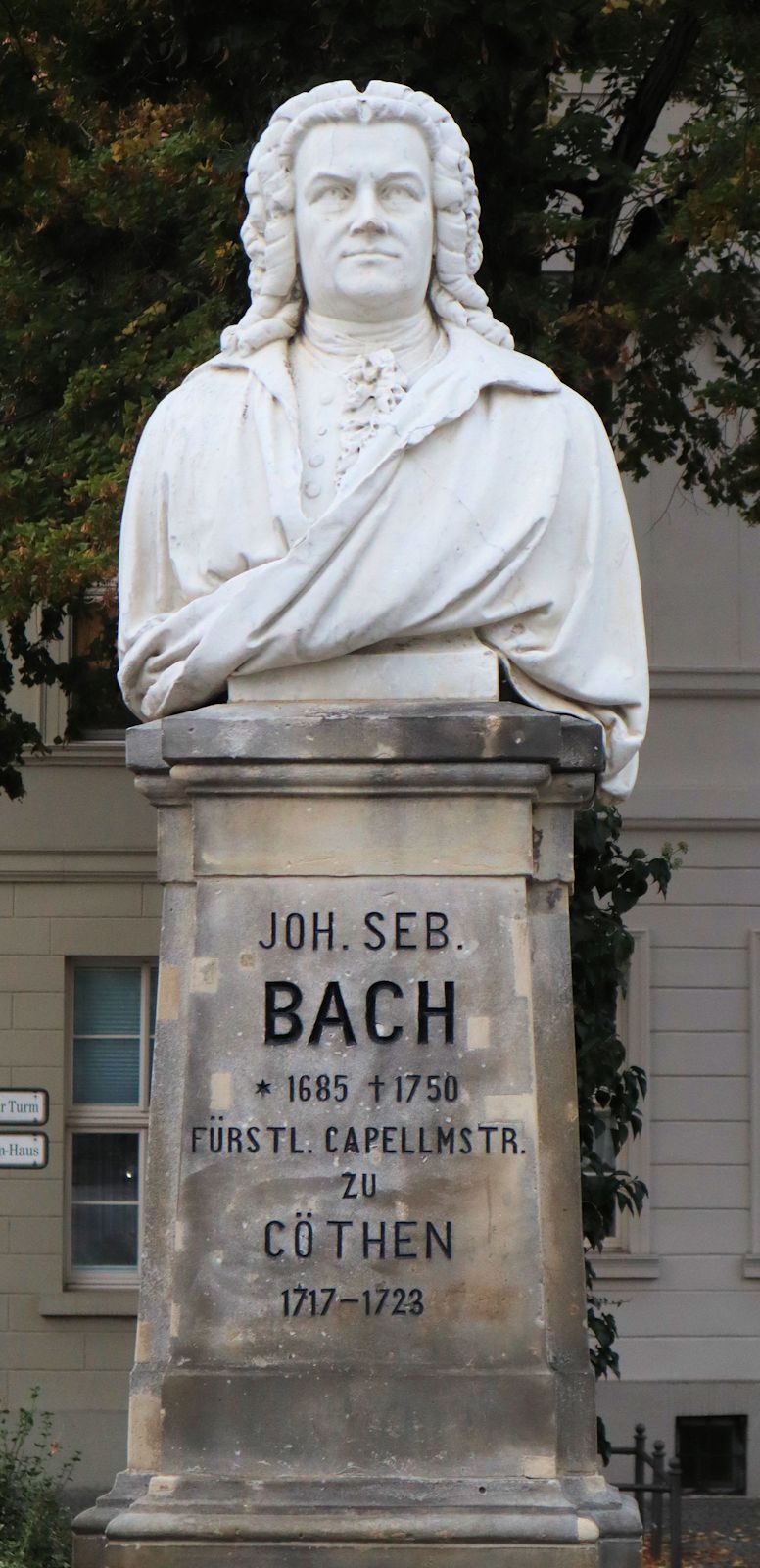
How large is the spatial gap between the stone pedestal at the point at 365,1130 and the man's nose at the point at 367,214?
0.98 m

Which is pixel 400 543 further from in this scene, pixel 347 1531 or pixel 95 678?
pixel 95 678

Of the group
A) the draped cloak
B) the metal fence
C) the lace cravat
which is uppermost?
the lace cravat

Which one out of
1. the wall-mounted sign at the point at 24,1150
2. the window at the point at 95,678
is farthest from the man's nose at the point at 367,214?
the window at the point at 95,678

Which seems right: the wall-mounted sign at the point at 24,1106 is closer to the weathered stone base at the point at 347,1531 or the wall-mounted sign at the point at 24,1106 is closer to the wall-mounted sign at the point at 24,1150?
the wall-mounted sign at the point at 24,1150

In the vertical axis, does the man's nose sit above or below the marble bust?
above

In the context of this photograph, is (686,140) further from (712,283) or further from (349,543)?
(349,543)

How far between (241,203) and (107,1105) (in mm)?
7961

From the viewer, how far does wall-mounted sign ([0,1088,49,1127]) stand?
12.4 metres

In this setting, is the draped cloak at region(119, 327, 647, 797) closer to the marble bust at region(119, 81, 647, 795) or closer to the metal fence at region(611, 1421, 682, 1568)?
the marble bust at region(119, 81, 647, 795)

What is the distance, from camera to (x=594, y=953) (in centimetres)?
1027

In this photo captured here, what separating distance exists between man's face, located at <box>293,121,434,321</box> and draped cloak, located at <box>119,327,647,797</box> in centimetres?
18

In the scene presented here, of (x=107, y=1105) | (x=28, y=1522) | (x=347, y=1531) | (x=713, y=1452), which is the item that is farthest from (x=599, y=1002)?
(x=107, y=1105)

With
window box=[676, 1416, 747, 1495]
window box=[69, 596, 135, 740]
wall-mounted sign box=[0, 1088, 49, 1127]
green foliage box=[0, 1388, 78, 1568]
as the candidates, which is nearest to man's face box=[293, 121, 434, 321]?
green foliage box=[0, 1388, 78, 1568]

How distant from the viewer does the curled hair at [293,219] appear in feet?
20.0
